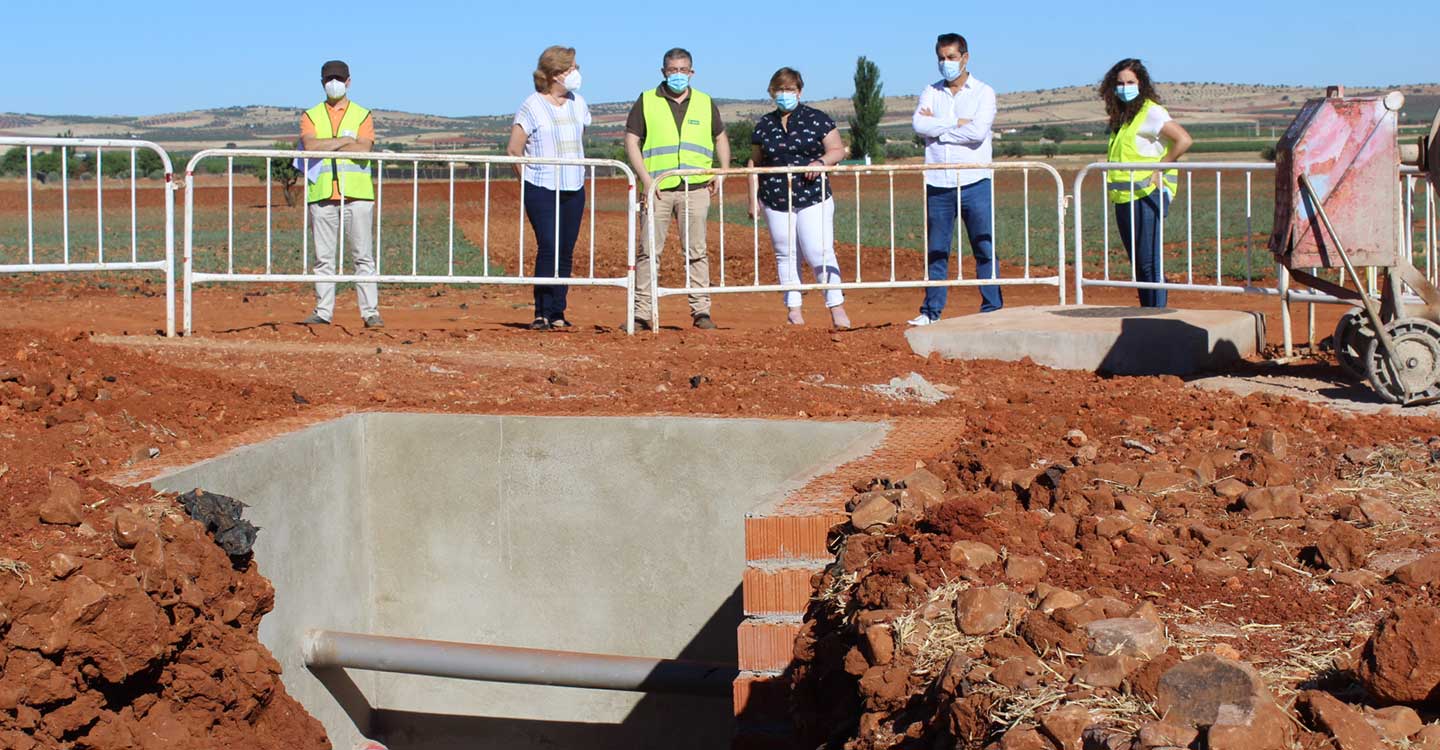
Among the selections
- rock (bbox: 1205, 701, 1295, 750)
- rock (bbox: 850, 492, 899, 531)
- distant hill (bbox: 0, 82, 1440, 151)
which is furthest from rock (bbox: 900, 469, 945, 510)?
distant hill (bbox: 0, 82, 1440, 151)

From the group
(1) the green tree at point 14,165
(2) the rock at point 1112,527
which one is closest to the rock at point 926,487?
(2) the rock at point 1112,527

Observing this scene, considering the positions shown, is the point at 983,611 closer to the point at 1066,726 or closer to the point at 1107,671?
the point at 1107,671

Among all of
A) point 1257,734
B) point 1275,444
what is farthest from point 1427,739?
point 1275,444

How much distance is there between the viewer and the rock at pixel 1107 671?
10.3ft

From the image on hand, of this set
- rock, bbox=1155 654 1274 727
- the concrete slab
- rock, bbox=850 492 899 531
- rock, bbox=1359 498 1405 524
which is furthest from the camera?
the concrete slab

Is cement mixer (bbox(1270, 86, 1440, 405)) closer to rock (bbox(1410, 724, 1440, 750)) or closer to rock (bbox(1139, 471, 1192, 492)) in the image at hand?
rock (bbox(1139, 471, 1192, 492))

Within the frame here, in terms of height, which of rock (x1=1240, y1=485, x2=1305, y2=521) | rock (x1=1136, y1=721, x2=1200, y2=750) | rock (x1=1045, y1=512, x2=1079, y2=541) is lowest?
rock (x1=1136, y1=721, x2=1200, y2=750)

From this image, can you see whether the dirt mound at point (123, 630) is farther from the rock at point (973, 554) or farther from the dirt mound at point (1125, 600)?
the rock at point (973, 554)

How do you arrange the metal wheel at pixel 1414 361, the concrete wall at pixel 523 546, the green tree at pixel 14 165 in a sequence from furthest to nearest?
the green tree at pixel 14 165
the concrete wall at pixel 523 546
the metal wheel at pixel 1414 361

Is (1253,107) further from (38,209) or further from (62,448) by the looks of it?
(62,448)

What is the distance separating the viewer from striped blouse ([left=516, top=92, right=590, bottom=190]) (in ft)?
31.0

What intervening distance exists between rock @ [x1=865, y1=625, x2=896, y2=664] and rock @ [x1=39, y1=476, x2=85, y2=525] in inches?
108

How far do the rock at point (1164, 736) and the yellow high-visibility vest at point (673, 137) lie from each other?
22.9 ft

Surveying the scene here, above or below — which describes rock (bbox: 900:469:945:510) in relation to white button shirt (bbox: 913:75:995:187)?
below
